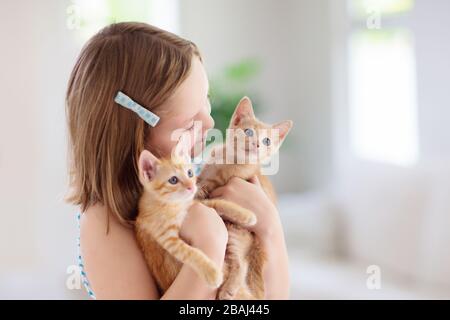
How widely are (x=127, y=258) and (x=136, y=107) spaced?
15 cm

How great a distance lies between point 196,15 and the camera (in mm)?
1413

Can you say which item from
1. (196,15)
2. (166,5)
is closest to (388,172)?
(196,15)

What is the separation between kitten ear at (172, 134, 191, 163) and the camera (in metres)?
0.56

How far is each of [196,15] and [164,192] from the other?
95cm

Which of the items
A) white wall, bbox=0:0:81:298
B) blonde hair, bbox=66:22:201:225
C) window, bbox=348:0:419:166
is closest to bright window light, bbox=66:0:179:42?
white wall, bbox=0:0:81:298

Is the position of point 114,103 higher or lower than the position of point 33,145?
higher

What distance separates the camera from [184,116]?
586mm

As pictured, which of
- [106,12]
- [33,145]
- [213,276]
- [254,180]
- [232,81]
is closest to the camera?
[213,276]

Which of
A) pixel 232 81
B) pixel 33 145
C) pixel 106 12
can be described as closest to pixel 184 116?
pixel 106 12

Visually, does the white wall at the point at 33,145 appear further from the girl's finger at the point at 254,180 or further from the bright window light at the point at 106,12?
the girl's finger at the point at 254,180

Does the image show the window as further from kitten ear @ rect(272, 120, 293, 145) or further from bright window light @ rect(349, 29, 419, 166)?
kitten ear @ rect(272, 120, 293, 145)

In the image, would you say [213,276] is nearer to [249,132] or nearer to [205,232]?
[205,232]
